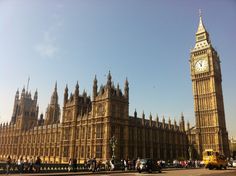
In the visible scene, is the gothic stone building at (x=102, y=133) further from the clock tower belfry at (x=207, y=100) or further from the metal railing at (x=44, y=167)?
the metal railing at (x=44, y=167)

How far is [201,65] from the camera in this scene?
8969 cm

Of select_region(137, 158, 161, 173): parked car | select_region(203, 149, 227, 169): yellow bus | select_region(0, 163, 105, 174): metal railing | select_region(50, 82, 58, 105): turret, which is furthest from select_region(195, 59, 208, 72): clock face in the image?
select_region(0, 163, 105, 174): metal railing

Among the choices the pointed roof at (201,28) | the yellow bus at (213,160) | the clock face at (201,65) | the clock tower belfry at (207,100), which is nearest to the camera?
the yellow bus at (213,160)

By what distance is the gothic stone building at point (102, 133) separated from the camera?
56438 millimetres

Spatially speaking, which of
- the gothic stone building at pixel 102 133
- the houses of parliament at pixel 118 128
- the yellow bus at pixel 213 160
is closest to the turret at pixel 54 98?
the houses of parliament at pixel 118 128

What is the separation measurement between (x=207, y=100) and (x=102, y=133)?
46.1 metres

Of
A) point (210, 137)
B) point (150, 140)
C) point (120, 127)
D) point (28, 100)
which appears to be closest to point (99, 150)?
point (120, 127)

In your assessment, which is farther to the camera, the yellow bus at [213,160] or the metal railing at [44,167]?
the yellow bus at [213,160]

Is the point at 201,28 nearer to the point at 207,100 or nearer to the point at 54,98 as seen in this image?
the point at 207,100

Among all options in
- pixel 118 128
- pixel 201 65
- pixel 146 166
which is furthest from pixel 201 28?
pixel 146 166

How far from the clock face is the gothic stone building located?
18.9 metres

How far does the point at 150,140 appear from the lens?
6856 cm

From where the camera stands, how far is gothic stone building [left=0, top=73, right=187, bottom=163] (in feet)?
185

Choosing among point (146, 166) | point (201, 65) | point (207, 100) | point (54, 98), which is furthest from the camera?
point (54, 98)
